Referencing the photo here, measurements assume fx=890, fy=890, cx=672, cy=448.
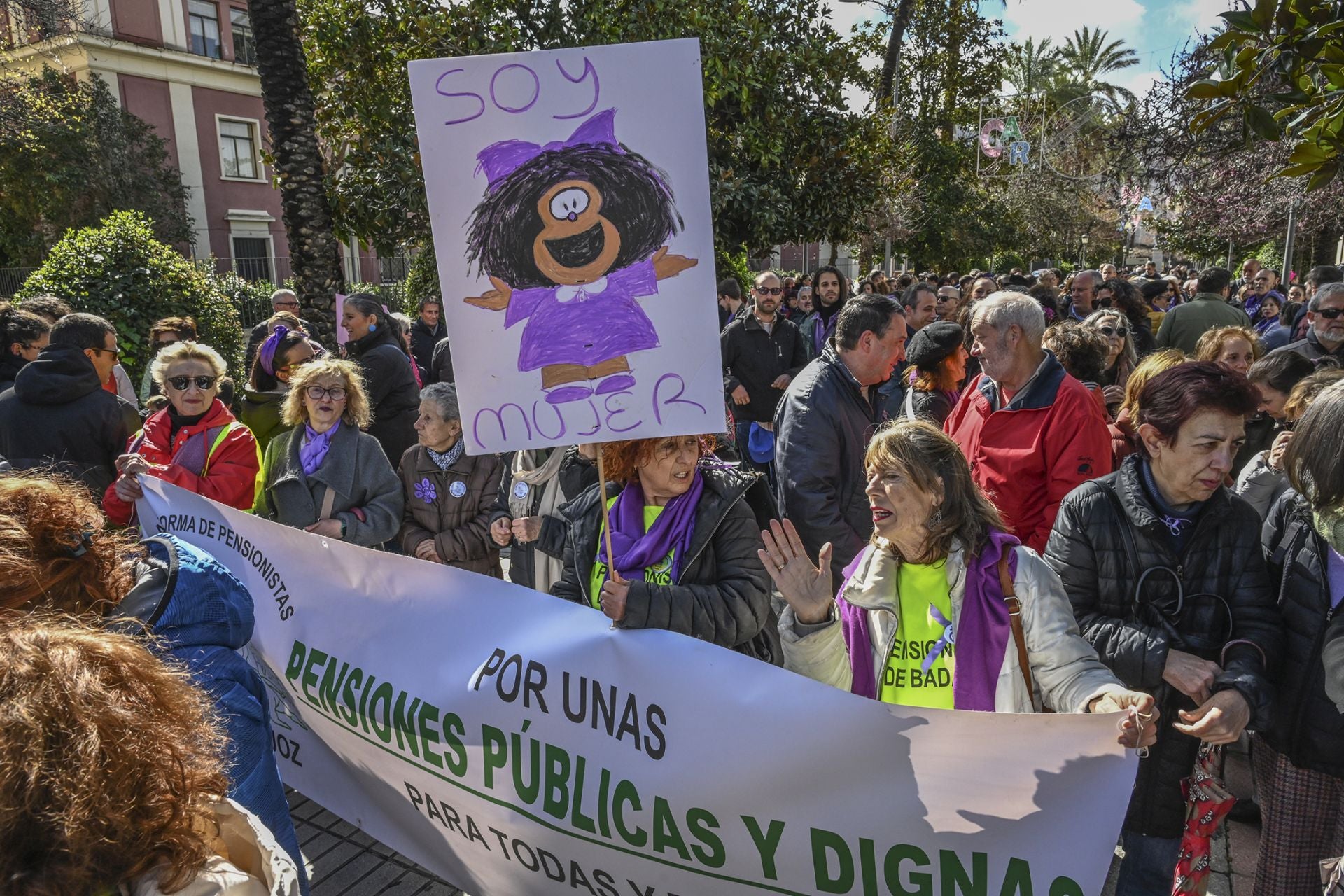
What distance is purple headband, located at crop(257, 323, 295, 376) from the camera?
495cm

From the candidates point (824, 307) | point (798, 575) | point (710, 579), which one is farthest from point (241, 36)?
point (798, 575)

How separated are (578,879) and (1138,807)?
1535 millimetres

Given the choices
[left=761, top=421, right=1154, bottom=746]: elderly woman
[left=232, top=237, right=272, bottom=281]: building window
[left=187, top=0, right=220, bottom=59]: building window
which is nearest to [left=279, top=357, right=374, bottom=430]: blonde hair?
[left=761, top=421, right=1154, bottom=746]: elderly woman

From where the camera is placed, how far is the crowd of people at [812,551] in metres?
1.28

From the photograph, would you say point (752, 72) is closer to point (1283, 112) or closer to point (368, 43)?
point (368, 43)

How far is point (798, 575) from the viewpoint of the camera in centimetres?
220

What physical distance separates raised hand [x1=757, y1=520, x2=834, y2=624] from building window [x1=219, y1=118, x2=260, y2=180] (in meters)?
31.9

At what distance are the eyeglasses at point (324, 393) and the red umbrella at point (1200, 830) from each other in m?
3.46

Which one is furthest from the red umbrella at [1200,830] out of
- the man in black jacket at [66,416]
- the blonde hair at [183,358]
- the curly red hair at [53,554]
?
the man in black jacket at [66,416]

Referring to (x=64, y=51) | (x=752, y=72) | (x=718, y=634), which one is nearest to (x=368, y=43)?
(x=752, y=72)

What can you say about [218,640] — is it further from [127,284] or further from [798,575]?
[127,284]

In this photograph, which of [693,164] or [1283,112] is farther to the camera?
[1283,112]

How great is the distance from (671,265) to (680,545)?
0.84 m

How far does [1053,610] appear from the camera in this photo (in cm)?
221
